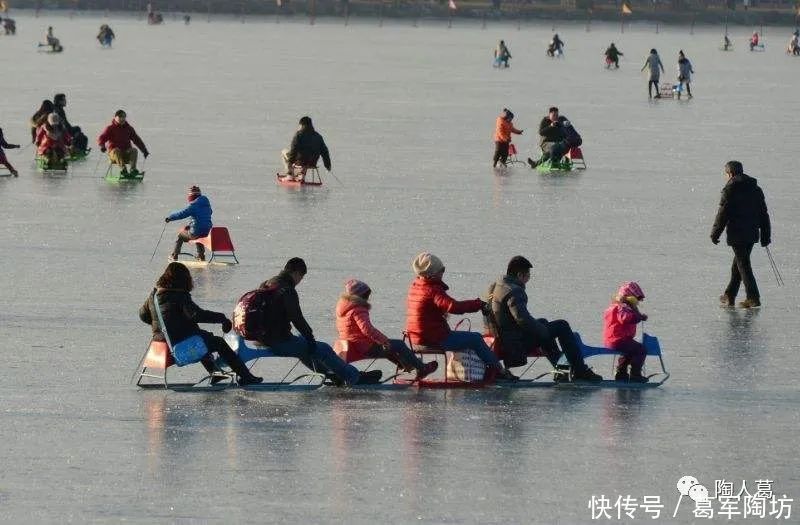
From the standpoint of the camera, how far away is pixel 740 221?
50.1ft

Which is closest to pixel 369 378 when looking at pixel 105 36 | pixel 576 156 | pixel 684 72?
pixel 576 156

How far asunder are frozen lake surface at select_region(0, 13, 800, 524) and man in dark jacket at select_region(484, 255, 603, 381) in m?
0.33

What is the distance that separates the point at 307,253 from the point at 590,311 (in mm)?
4083

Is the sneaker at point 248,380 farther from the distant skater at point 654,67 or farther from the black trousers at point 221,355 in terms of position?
the distant skater at point 654,67

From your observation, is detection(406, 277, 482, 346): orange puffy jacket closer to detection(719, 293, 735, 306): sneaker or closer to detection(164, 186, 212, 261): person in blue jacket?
detection(719, 293, 735, 306): sneaker

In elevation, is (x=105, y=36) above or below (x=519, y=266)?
below

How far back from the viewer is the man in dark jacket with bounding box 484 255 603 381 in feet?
38.1

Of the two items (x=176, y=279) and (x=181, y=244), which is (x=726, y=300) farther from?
(x=176, y=279)

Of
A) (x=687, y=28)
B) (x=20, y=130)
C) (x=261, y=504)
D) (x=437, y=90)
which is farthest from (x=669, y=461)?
(x=687, y=28)

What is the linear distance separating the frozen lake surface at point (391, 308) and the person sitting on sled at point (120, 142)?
2.02ft

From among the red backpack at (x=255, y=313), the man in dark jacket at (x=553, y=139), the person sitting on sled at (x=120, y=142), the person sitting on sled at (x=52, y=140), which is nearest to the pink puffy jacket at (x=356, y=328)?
the red backpack at (x=255, y=313)

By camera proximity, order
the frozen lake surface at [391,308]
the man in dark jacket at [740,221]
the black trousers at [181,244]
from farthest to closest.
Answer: the black trousers at [181,244], the man in dark jacket at [740,221], the frozen lake surface at [391,308]

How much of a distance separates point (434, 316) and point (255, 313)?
1.17 meters

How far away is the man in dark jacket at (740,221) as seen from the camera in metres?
15.2
